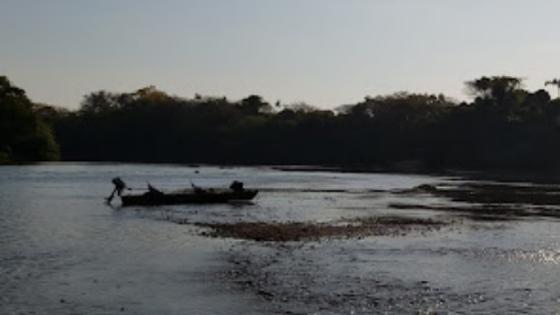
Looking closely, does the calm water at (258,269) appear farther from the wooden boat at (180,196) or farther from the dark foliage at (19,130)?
the dark foliage at (19,130)

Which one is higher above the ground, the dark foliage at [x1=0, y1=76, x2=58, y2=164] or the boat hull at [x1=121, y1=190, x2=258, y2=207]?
the dark foliage at [x1=0, y1=76, x2=58, y2=164]

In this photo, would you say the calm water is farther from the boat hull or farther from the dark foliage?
the dark foliage

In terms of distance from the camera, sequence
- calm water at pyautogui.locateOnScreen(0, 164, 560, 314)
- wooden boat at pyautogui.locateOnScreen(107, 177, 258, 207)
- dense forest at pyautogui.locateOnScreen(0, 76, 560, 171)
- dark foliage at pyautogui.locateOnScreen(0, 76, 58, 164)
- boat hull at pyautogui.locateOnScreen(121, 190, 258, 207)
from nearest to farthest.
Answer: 1. calm water at pyautogui.locateOnScreen(0, 164, 560, 314)
2. boat hull at pyautogui.locateOnScreen(121, 190, 258, 207)
3. wooden boat at pyautogui.locateOnScreen(107, 177, 258, 207)
4. dark foliage at pyautogui.locateOnScreen(0, 76, 58, 164)
5. dense forest at pyautogui.locateOnScreen(0, 76, 560, 171)

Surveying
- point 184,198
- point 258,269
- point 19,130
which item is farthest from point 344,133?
point 258,269

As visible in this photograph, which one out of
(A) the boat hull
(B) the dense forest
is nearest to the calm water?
(A) the boat hull

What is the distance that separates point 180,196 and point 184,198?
0.36 metres

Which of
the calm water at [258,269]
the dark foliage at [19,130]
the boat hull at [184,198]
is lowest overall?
the calm water at [258,269]

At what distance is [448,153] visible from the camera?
15888cm

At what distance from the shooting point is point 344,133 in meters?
180

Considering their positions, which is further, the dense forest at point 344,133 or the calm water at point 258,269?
the dense forest at point 344,133

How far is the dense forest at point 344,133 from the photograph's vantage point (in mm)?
147625

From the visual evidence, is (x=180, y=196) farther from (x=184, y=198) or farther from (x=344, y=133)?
(x=344, y=133)

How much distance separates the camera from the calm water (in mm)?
20797

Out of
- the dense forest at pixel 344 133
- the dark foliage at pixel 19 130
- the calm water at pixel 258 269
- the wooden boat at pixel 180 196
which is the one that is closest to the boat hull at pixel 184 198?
the wooden boat at pixel 180 196
